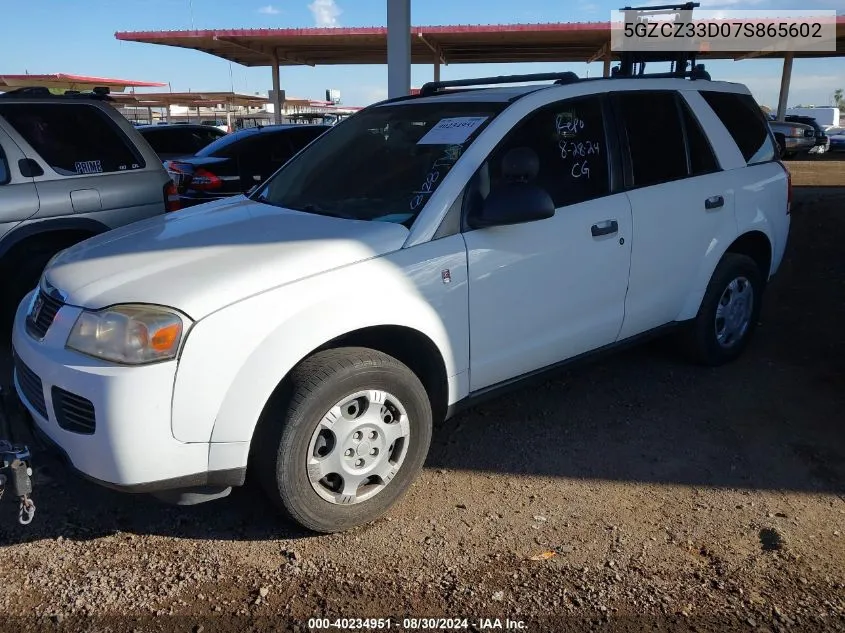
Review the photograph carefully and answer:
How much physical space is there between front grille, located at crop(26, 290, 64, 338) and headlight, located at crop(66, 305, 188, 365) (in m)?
0.35

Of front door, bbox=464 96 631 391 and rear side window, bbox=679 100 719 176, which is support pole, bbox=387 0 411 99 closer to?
rear side window, bbox=679 100 719 176

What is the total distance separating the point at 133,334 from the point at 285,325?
21.0 inches

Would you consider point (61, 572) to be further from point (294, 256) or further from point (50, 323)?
point (294, 256)

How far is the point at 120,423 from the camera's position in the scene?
2.53 metres

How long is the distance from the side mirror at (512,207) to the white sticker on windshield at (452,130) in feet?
1.35

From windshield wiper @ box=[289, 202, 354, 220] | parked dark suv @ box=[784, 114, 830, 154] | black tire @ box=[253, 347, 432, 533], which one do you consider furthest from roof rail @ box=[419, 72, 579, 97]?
parked dark suv @ box=[784, 114, 830, 154]

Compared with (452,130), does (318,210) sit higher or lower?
lower

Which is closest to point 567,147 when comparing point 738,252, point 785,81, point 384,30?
point 738,252

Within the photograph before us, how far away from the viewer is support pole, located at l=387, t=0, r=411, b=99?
28.1ft

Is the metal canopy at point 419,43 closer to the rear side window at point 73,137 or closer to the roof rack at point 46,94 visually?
the roof rack at point 46,94

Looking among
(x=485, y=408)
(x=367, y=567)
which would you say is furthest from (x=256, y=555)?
(x=485, y=408)

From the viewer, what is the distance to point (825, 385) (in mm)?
4707

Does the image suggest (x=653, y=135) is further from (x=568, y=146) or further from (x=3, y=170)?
(x=3, y=170)

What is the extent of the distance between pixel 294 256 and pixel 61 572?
1.54 meters
